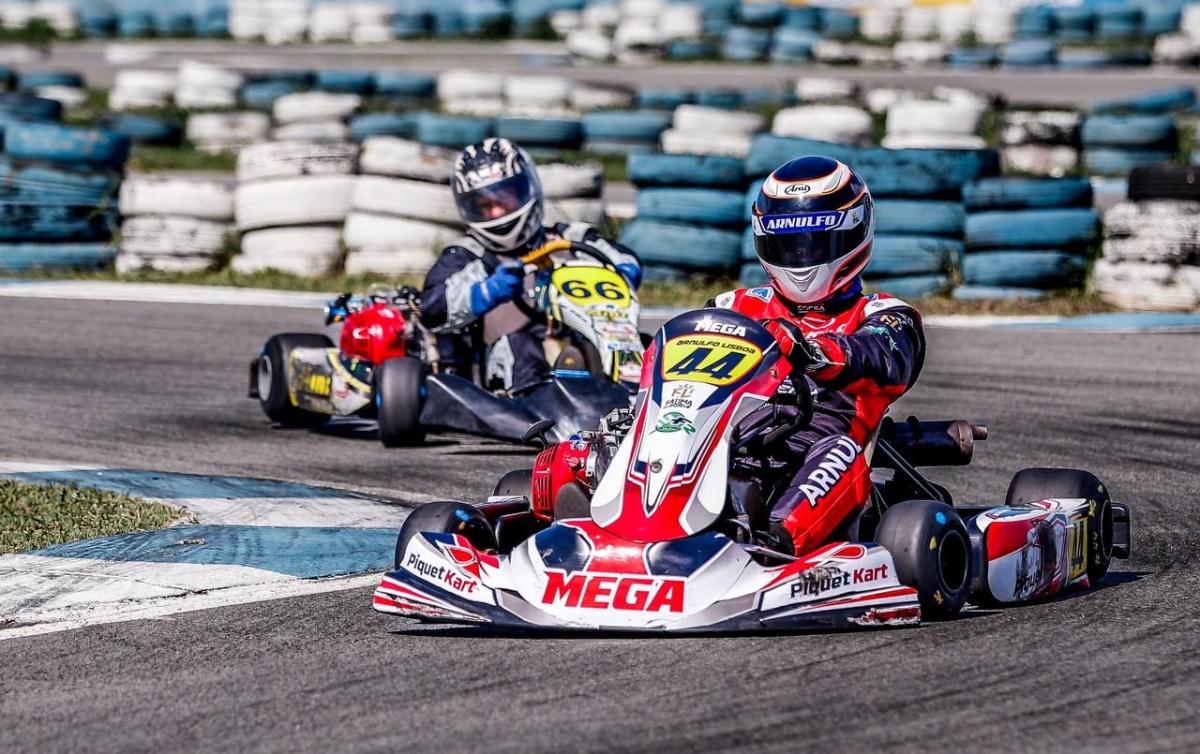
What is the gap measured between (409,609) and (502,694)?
711mm

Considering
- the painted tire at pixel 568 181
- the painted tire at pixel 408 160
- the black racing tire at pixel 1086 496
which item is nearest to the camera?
the black racing tire at pixel 1086 496

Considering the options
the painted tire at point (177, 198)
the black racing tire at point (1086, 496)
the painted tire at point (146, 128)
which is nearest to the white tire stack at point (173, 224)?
the painted tire at point (177, 198)

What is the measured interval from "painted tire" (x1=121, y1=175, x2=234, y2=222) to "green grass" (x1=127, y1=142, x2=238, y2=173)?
450 centimetres

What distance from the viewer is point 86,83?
23859mm

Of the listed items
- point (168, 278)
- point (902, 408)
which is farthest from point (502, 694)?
point (168, 278)

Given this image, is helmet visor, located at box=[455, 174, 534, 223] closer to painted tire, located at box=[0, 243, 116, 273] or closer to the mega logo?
the mega logo

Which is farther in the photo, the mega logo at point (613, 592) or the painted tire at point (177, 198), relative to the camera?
the painted tire at point (177, 198)

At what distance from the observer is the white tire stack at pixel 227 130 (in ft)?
61.7

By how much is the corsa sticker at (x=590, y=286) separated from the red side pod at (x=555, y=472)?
2.90 m

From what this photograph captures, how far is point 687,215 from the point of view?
12156 mm

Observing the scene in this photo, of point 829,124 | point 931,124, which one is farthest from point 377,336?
point 931,124

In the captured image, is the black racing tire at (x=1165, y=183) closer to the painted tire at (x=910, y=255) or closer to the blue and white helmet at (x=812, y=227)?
the painted tire at (x=910, y=255)

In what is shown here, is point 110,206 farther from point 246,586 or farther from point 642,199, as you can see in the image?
point 246,586

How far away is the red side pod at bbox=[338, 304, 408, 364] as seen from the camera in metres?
8.55
